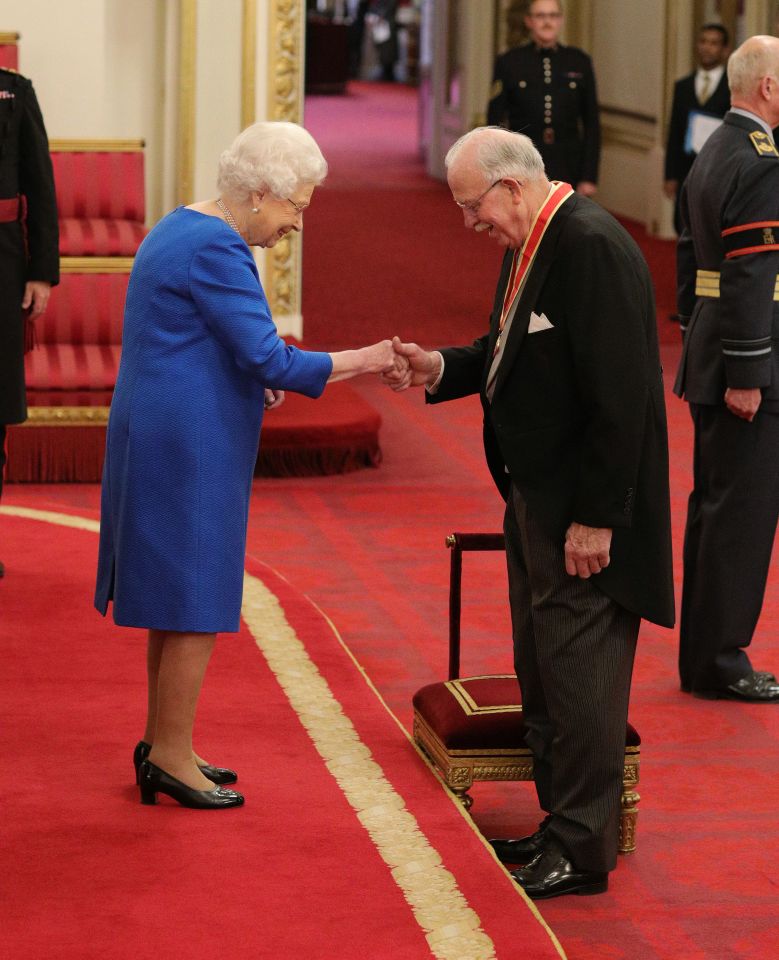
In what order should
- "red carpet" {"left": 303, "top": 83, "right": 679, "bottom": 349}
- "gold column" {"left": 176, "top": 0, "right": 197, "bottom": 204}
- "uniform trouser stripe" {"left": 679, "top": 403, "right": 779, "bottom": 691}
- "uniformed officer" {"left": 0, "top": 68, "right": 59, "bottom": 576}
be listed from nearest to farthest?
"uniform trouser stripe" {"left": 679, "top": 403, "right": 779, "bottom": 691} → "uniformed officer" {"left": 0, "top": 68, "right": 59, "bottom": 576} → "gold column" {"left": 176, "top": 0, "right": 197, "bottom": 204} → "red carpet" {"left": 303, "top": 83, "right": 679, "bottom": 349}

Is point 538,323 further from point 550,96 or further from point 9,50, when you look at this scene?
point 550,96

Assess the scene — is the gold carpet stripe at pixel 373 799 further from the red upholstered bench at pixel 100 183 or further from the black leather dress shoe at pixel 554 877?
the red upholstered bench at pixel 100 183

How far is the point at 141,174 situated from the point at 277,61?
0.87 m

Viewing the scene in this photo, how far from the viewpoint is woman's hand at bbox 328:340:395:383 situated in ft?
11.0

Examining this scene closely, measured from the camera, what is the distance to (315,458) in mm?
6746

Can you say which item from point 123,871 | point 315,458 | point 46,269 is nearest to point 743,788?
point 123,871

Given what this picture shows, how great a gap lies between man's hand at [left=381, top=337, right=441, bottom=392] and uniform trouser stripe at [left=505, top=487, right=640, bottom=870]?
1.28ft

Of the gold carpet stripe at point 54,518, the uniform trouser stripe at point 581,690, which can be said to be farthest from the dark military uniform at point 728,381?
→ the gold carpet stripe at point 54,518

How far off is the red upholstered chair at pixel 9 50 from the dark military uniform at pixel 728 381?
11.4 feet

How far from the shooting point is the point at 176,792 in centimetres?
339

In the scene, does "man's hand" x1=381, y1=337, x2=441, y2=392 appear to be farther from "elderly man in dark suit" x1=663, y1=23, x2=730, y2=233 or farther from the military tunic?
"elderly man in dark suit" x1=663, y1=23, x2=730, y2=233

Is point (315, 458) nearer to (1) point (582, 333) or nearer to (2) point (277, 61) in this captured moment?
(2) point (277, 61)

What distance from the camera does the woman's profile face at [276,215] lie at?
126 inches

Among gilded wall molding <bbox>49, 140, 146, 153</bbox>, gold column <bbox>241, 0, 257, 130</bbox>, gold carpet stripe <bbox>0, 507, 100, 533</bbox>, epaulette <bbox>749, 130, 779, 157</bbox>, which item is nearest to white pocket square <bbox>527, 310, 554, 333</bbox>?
epaulette <bbox>749, 130, 779, 157</bbox>
